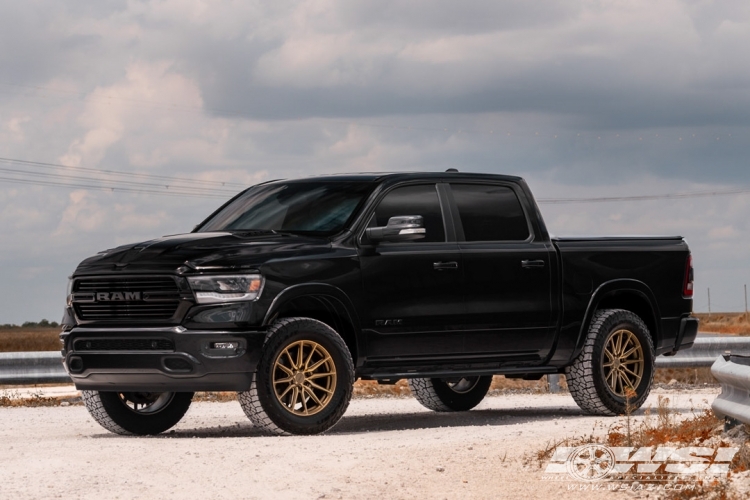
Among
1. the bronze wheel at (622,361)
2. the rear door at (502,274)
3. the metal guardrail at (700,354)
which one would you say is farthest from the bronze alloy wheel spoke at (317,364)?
the metal guardrail at (700,354)

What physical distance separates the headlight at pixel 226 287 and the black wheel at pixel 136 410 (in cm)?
175

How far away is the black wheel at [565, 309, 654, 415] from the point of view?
1177 centimetres

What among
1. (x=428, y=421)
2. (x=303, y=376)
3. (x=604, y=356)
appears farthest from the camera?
(x=428, y=421)

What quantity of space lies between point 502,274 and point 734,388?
2869mm

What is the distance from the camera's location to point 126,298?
9.75 m

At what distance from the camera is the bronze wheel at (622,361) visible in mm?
11992

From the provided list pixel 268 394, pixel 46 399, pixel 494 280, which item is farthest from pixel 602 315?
pixel 46 399

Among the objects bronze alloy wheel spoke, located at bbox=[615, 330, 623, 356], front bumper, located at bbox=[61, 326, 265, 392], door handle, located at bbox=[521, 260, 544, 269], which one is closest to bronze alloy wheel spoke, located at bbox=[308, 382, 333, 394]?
front bumper, located at bbox=[61, 326, 265, 392]

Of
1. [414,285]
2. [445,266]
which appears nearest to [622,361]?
[445,266]

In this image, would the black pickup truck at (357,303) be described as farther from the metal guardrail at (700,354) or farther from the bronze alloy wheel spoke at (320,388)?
the metal guardrail at (700,354)

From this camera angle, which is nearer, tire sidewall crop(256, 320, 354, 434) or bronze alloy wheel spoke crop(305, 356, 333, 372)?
tire sidewall crop(256, 320, 354, 434)

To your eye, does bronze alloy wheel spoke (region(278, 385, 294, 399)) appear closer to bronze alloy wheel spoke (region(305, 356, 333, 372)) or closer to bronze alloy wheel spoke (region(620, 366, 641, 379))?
bronze alloy wheel spoke (region(305, 356, 333, 372))

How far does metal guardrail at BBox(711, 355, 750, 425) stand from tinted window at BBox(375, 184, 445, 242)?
2.70m

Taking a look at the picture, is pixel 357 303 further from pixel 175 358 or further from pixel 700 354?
pixel 700 354
